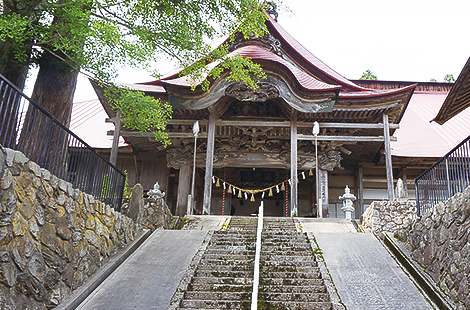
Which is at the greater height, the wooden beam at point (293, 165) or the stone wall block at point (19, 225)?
the wooden beam at point (293, 165)

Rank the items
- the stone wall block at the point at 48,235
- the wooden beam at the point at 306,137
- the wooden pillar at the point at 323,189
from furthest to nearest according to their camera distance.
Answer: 1. the wooden pillar at the point at 323,189
2. the wooden beam at the point at 306,137
3. the stone wall block at the point at 48,235

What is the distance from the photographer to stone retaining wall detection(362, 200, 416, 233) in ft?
29.6

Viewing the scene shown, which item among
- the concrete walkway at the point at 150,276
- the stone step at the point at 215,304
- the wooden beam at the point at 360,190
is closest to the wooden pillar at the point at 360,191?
the wooden beam at the point at 360,190

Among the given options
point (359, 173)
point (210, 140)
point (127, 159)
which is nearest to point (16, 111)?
point (210, 140)

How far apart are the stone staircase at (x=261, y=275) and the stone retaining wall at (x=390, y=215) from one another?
1.94 m

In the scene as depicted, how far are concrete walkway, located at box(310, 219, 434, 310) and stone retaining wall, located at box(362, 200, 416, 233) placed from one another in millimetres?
946

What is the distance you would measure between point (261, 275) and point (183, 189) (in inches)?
302

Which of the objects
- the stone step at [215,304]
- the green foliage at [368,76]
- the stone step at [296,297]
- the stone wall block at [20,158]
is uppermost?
the green foliage at [368,76]

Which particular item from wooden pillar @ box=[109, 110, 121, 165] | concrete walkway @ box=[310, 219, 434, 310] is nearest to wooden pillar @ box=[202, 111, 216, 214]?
wooden pillar @ box=[109, 110, 121, 165]

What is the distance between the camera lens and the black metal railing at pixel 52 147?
4.82m

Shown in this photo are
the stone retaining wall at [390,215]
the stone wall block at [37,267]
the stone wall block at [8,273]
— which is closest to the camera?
the stone wall block at [8,273]

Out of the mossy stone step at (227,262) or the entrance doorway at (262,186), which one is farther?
the entrance doorway at (262,186)

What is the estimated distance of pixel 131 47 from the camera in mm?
7211

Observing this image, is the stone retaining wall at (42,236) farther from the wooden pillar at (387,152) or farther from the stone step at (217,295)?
the wooden pillar at (387,152)
